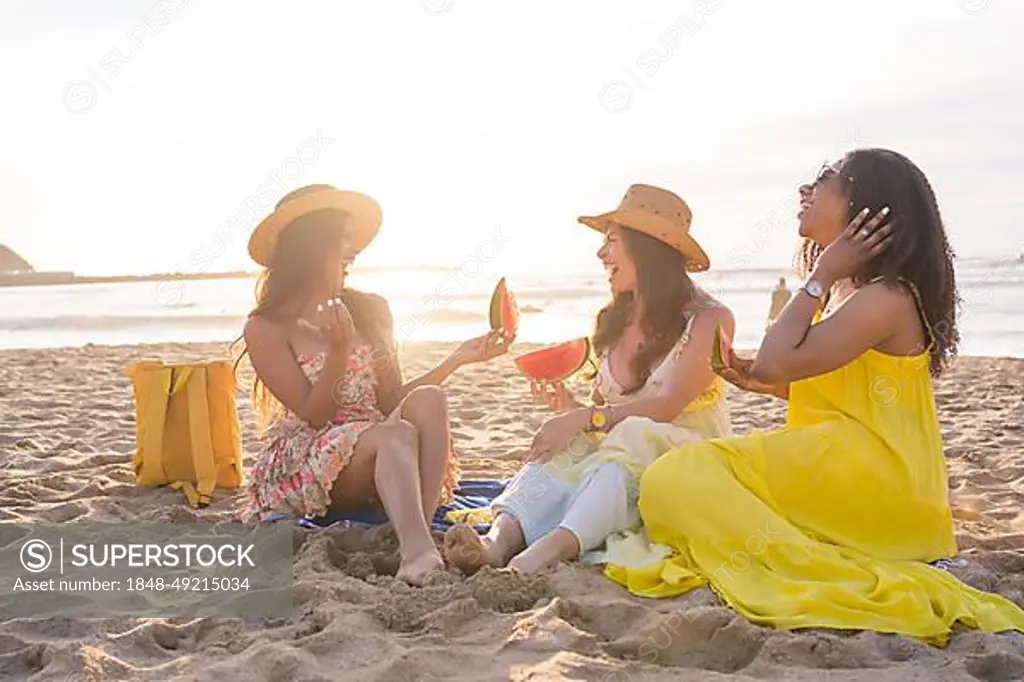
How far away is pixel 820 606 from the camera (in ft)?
9.84

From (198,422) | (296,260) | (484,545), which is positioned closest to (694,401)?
(484,545)

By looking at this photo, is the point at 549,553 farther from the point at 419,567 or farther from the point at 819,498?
Result: the point at 819,498

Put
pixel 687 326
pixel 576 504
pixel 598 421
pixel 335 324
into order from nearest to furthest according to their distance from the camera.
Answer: pixel 576 504 < pixel 335 324 < pixel 598 421 < pixel 687 326

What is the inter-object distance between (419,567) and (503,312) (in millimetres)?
1226

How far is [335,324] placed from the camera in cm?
387

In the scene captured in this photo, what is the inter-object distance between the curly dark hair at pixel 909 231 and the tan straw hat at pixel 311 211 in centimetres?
199

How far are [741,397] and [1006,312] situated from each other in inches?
462

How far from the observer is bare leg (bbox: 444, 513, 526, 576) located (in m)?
3.44

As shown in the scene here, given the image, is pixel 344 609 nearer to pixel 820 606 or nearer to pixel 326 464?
pixel 326 464

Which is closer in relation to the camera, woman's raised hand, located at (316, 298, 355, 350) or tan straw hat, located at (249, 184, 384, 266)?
woman's raised hand, located at (316, 298, 355, 350)

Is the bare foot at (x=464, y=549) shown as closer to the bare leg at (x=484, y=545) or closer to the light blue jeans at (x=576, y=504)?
the bare leg at (x=484, y=545)

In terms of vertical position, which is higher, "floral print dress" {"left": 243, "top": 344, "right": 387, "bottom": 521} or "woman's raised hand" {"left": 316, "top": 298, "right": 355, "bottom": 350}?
"woman's raised hand" {"left": 316, "top": 298, "right": 355, "bottom": 350}

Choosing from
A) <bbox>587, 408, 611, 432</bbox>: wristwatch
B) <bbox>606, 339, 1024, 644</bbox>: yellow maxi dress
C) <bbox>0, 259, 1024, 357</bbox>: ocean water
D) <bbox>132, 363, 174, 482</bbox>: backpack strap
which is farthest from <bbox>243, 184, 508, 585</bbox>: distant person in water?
<bbox>0, 259, 1024, 357</bbox>: ocean water

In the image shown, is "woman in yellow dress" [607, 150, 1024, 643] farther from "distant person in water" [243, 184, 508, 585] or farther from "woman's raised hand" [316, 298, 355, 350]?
"woman's raised hand" [316, 298, 355, 350]
